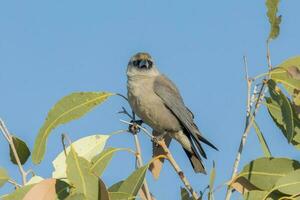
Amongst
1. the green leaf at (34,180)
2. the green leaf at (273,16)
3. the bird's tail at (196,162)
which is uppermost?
the green leaf at (273,16)

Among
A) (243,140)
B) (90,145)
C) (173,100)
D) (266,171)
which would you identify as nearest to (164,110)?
(173,100)

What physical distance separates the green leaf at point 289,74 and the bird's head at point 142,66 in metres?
2.48

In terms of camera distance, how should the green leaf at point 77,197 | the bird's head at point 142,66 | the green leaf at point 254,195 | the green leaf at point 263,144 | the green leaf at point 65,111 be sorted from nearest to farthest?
the green leaf at point 77,197, the green leaf at point 254,195, the green leaf at point 65,111, the green leaf at point 263,144, the bird's head at point 142,66

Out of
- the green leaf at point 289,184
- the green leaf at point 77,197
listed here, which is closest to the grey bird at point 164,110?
the green leaf at point 289,184

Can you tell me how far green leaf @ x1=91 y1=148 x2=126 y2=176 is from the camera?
2945 mm

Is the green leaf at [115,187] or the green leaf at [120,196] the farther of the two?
the green leaf at [115,187]

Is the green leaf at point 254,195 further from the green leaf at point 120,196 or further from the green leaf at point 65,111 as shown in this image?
the green leaf at point 65,111

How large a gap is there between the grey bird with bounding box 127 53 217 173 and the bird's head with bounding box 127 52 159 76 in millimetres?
54

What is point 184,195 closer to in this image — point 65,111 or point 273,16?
point 65,111

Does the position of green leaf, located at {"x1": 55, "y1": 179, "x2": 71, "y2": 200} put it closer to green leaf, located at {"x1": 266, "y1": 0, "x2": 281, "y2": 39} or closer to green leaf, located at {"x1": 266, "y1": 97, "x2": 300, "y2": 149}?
green leaf, located at {"x1": 266, "y1": 97, "x2": 300, "y2": 149}

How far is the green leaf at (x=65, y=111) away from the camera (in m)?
3.10

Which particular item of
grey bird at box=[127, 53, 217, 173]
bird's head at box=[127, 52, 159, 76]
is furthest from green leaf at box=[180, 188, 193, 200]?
bird's head at box=[127, 52, 159, 76]

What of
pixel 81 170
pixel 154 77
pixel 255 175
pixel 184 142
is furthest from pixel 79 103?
pixel 154 77

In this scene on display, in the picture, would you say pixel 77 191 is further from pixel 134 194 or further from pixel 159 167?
pixel 159 167
